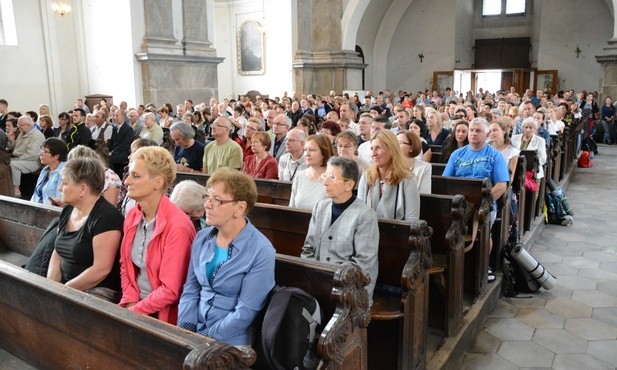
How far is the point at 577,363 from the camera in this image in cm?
328

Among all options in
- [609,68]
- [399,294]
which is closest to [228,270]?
[399,294]

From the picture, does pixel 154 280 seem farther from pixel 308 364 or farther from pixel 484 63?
pixel 484 63

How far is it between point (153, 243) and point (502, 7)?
21.6m

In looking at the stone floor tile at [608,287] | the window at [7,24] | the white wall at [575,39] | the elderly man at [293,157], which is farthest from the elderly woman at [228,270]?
the white wall at [575,39]

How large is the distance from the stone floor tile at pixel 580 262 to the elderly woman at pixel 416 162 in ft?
6.99

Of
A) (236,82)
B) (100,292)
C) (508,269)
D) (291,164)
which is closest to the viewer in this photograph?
(100,292)

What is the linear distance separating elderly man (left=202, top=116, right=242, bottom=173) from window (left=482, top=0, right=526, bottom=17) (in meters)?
18.5

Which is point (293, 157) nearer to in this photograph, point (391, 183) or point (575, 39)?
point (391, 183)

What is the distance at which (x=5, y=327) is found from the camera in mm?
2309

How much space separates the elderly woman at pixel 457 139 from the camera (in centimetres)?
532

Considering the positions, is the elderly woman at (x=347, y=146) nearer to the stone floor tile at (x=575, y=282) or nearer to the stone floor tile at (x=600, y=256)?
A: the stone floor tile at (x=575, y=282)

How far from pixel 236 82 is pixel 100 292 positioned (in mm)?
15161

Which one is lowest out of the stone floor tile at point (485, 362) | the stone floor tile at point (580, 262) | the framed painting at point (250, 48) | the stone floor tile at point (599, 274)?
the stone floor tile at point (485, 362)

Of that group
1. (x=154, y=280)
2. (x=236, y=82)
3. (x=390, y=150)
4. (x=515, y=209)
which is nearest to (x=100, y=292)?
(x=154, y=280)
